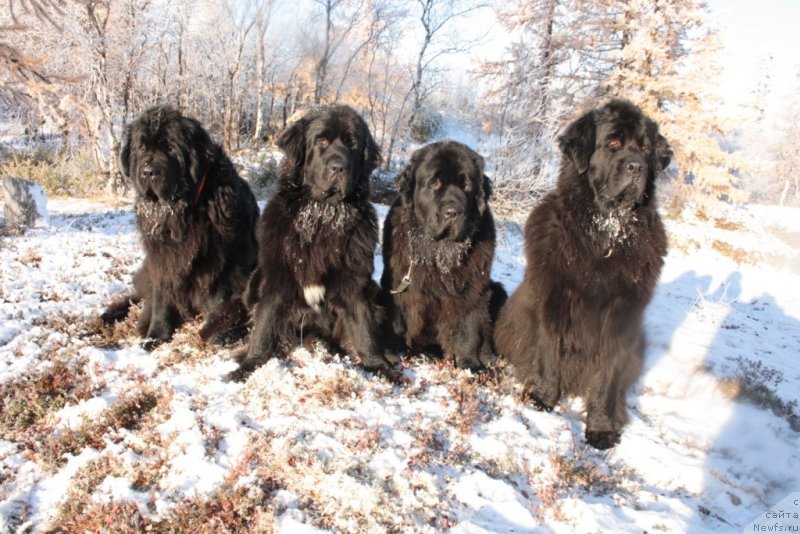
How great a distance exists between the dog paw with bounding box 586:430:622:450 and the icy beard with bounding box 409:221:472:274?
1634 millimetres

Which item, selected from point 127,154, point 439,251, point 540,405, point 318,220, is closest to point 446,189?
point 439,251

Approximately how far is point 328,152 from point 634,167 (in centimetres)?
216

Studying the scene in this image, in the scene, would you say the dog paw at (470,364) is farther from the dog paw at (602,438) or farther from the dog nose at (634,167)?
the dog nose at (634,167)

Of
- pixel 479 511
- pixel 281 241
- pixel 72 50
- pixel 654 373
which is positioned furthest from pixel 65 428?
pixel 72 50

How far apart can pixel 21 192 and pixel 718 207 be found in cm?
2165

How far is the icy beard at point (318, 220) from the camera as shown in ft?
12.5

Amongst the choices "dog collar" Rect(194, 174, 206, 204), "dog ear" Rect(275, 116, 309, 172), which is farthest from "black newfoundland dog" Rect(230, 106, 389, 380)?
"dog collar" Rect(194, 174, 206, 204)

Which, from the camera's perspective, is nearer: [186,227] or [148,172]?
[148,172]

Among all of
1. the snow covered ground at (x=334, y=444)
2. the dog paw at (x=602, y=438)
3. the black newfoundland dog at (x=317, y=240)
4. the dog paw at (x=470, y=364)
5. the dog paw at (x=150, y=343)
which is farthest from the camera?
the dog paw at (x=470, y=364)

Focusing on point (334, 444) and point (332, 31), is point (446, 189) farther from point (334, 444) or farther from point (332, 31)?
point (332, 31)

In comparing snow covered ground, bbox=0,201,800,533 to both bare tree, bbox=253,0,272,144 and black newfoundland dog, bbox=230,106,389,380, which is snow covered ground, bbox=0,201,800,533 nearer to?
black newfoundland dog, bbox=230,106,389,380

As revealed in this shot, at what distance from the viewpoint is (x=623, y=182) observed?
134 inches

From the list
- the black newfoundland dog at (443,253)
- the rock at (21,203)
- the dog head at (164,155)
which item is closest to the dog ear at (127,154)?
the dog head at (164,155)

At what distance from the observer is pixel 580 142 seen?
12.0ft
